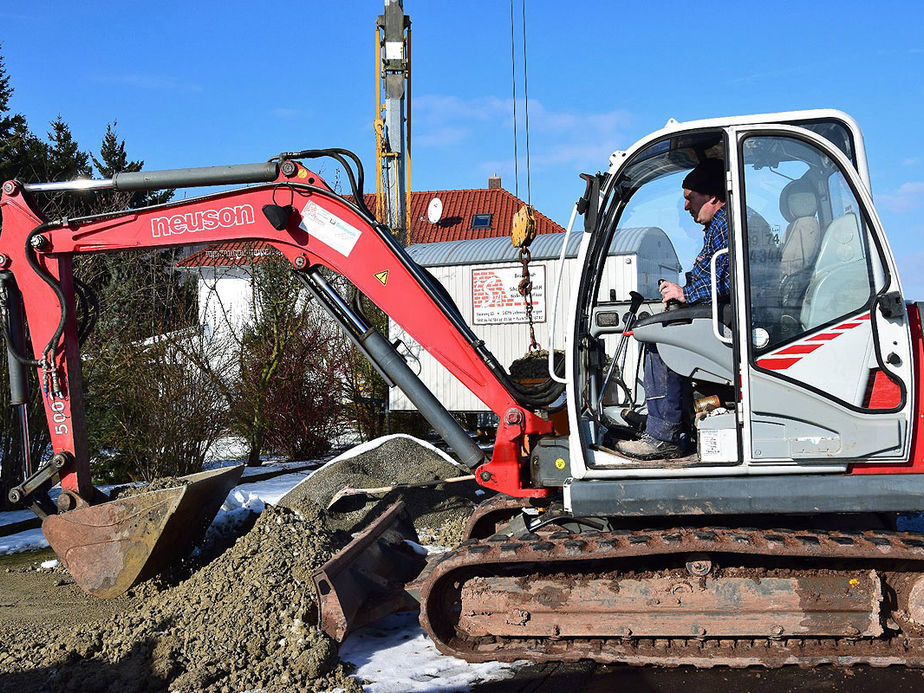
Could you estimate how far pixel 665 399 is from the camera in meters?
4.32

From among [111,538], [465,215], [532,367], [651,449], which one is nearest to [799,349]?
[651,449]

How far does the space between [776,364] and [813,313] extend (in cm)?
31

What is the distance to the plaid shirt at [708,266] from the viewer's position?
4227mm

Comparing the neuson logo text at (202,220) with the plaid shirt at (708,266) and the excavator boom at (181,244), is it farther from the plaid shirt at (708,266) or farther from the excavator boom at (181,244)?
the plaid shirt at (708,266)

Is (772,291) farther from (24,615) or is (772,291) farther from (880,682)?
(24,615)

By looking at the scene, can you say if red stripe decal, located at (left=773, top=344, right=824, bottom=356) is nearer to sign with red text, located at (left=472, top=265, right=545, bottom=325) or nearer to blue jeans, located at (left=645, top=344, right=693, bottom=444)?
blue jeans, located at (left=645, top=344, right=693, bottom=444)

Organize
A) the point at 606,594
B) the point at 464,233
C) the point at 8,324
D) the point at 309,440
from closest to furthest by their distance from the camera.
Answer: the point at 606,594 < the point at 8,324 < the point at 309,440 < the point at 464,233

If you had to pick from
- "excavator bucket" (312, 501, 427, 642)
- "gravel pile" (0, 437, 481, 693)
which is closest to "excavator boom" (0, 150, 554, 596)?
"gravel pile" (0, 437, 481, 693)

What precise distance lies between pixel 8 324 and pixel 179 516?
5.58 feet

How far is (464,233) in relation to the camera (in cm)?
2714

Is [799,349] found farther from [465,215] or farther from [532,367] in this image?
[465,215]

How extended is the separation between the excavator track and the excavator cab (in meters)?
0.38

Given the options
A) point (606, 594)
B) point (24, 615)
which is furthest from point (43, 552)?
point (606, 594)

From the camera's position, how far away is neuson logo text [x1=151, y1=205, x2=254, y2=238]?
5.26 m
